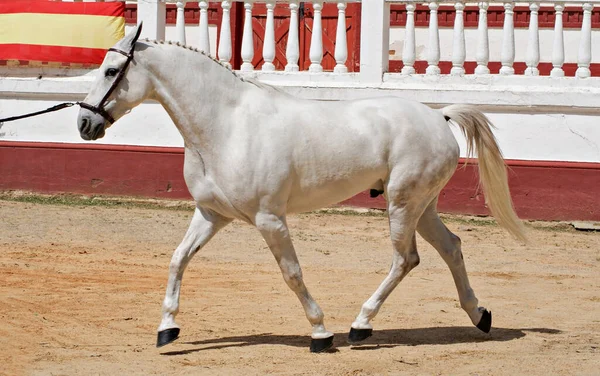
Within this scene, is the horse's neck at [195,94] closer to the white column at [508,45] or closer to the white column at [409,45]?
the white column at [409,45]

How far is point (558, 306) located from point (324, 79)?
15.7 ft

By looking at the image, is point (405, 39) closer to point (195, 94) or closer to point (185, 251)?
point (195, 94)

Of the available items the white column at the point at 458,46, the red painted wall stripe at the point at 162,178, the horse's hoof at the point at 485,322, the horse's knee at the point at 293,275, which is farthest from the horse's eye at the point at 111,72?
the white column at the point at 458,46

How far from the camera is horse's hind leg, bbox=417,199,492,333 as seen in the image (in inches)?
297

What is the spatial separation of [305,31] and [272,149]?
10392 mm

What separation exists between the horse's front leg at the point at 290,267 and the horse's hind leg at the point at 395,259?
273mm

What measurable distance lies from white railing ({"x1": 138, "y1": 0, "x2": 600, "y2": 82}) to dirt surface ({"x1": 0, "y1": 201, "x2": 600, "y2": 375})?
1689 mm

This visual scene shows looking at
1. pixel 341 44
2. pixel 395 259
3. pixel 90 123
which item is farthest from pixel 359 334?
pixel 341 44

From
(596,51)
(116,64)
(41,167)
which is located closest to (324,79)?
(41,167)

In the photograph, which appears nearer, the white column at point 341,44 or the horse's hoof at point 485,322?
the horse's hoof at point 485,322

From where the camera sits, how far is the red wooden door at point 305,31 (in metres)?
16.7

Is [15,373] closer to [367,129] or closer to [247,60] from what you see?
[367,129]

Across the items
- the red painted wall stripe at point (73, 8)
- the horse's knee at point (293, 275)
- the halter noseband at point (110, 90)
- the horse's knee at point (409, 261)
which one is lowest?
the horse's knee at point (409, 261)

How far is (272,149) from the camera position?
6906mm
